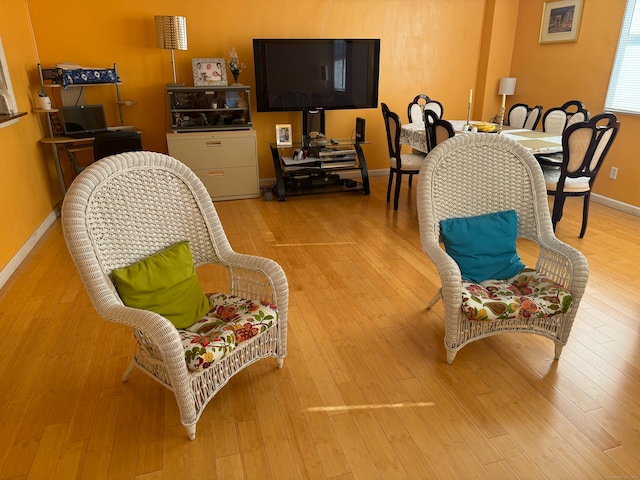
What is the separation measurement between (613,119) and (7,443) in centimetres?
414

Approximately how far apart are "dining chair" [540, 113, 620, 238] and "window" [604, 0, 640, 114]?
3.43ft

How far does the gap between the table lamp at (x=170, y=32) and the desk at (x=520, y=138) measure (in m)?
2.31

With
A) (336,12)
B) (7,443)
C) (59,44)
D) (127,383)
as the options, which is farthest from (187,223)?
(336,12)

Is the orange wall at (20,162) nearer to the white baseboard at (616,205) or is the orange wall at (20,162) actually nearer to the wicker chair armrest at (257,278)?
the wicker chair armrest at (257,278)

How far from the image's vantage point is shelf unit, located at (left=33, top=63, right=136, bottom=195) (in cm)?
407

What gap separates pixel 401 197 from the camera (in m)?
4.81

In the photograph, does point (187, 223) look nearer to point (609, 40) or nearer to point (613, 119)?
point (613, 119)

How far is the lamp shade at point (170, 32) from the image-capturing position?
4164 mm

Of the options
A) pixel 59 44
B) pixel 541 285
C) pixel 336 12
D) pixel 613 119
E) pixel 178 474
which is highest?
pixel 336 12

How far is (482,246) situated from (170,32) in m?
3.59

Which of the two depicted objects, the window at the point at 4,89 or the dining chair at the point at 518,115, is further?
the dining chair at the point at 518,115

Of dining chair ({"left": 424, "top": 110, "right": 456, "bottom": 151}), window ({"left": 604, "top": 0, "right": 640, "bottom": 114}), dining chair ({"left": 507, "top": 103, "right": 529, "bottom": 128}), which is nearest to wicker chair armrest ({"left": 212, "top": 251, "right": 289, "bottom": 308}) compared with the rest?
dining chair ({"left": 424, "top": 110, "right": 456, "bottom": 151})

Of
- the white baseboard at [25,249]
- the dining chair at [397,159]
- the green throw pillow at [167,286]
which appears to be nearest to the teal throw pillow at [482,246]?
the green throw pillow at [167,286]

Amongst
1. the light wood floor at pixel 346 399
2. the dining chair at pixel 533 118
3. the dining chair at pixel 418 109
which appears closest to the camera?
the light wood floor at pixel 346 399
